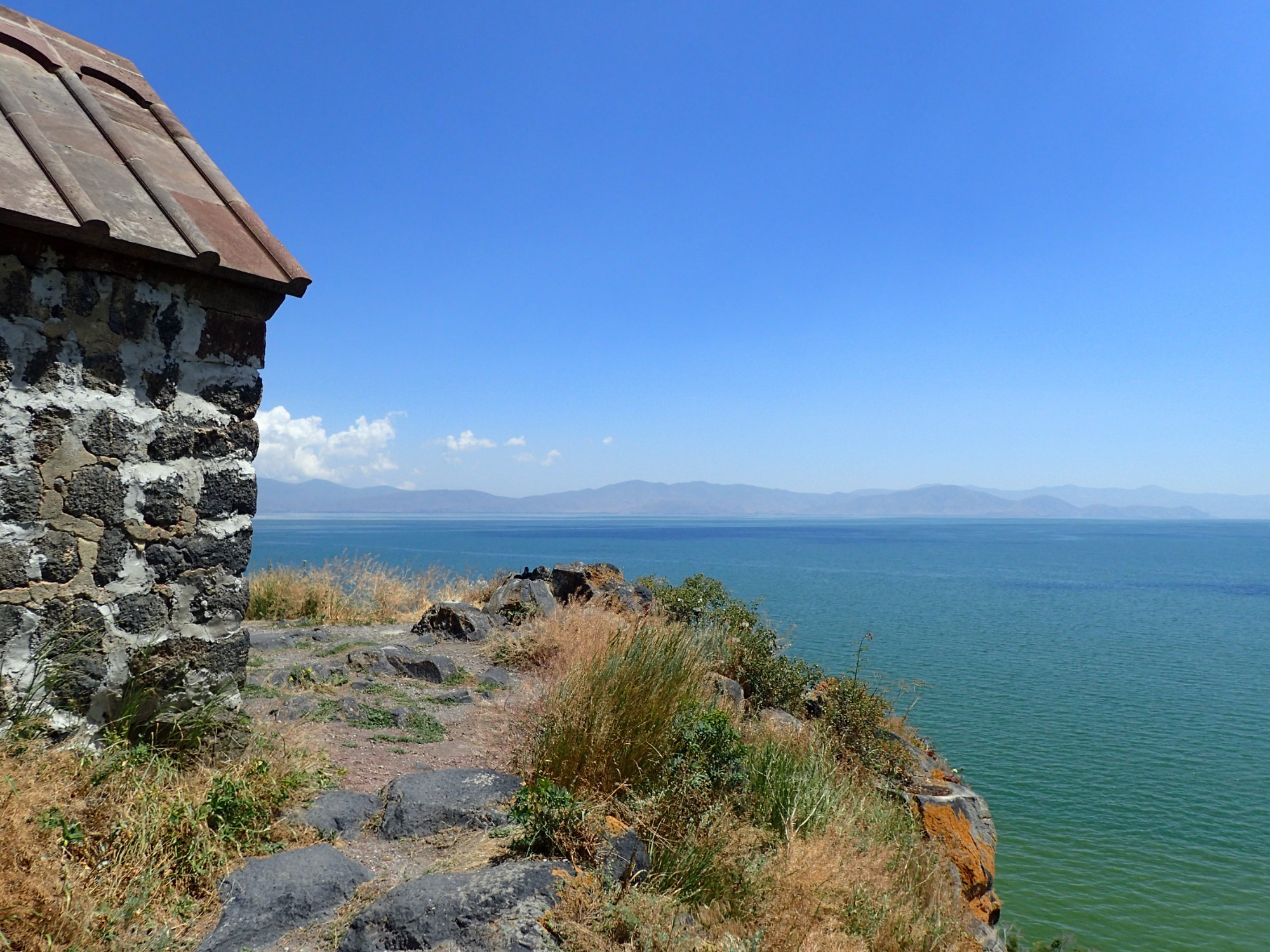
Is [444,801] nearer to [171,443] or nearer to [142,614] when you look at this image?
[142,614]

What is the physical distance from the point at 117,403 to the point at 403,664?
459 centimetres

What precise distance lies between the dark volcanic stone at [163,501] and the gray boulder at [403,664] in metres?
3.95

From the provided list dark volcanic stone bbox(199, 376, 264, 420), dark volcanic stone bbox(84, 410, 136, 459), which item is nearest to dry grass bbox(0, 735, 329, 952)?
dark volcanic stone bbox(84, 410, 136, 459)

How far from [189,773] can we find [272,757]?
433 mm

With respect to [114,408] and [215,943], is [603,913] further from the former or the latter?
[114,408]

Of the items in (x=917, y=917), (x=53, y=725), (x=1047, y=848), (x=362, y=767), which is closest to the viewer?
(x=53, y=725)

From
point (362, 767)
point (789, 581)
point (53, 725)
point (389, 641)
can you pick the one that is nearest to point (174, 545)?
point (53, 725)

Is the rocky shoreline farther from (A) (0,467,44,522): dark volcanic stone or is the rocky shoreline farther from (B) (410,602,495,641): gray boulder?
(A) (0,467,44,522): dark volcanic stone

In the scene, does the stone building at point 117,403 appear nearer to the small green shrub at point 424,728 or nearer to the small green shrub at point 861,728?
the small green shrub at point 424,728

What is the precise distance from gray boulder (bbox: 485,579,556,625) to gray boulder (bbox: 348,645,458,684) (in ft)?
7.26

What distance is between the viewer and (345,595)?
11.6 metres

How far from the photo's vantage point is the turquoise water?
30.2 ft

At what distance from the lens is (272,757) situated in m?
4.12

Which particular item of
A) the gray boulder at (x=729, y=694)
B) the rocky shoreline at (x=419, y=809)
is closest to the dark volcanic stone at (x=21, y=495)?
the rocky shoreline at (x=419, y=809)
